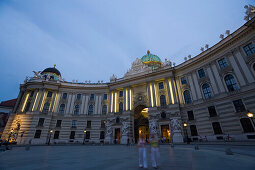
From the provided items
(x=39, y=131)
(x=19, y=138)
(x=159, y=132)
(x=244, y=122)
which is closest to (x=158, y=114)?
(x=159, y=132)

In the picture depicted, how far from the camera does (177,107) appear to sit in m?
28.2

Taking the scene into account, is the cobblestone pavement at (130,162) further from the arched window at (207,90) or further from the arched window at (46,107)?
the arched window at (46,107)

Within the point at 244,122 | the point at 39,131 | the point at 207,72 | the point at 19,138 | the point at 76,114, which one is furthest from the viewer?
the point at 76,114

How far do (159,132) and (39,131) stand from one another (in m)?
31.9

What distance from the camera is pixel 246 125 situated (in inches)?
768

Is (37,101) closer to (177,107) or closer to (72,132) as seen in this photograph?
(72,132)

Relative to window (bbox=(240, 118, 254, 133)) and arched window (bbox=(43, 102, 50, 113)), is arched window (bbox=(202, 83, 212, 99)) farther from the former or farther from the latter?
arched window (bbox=(43, 102, 50, 113))

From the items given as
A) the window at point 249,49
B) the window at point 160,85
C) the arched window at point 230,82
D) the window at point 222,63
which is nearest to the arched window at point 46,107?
the window at point 160,85

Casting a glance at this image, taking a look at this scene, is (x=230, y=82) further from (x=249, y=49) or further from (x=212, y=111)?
(x=212, y=111)

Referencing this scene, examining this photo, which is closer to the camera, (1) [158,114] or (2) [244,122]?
(2) [244,122]

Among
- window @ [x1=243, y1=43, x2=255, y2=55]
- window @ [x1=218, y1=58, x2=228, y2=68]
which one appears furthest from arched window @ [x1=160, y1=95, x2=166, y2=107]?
window @ [x1=243, y1=43, x2=255, y2=55]

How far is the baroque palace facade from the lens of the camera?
21344 mm

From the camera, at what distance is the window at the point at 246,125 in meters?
19.0

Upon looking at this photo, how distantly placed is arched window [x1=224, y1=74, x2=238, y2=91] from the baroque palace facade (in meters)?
0.15
